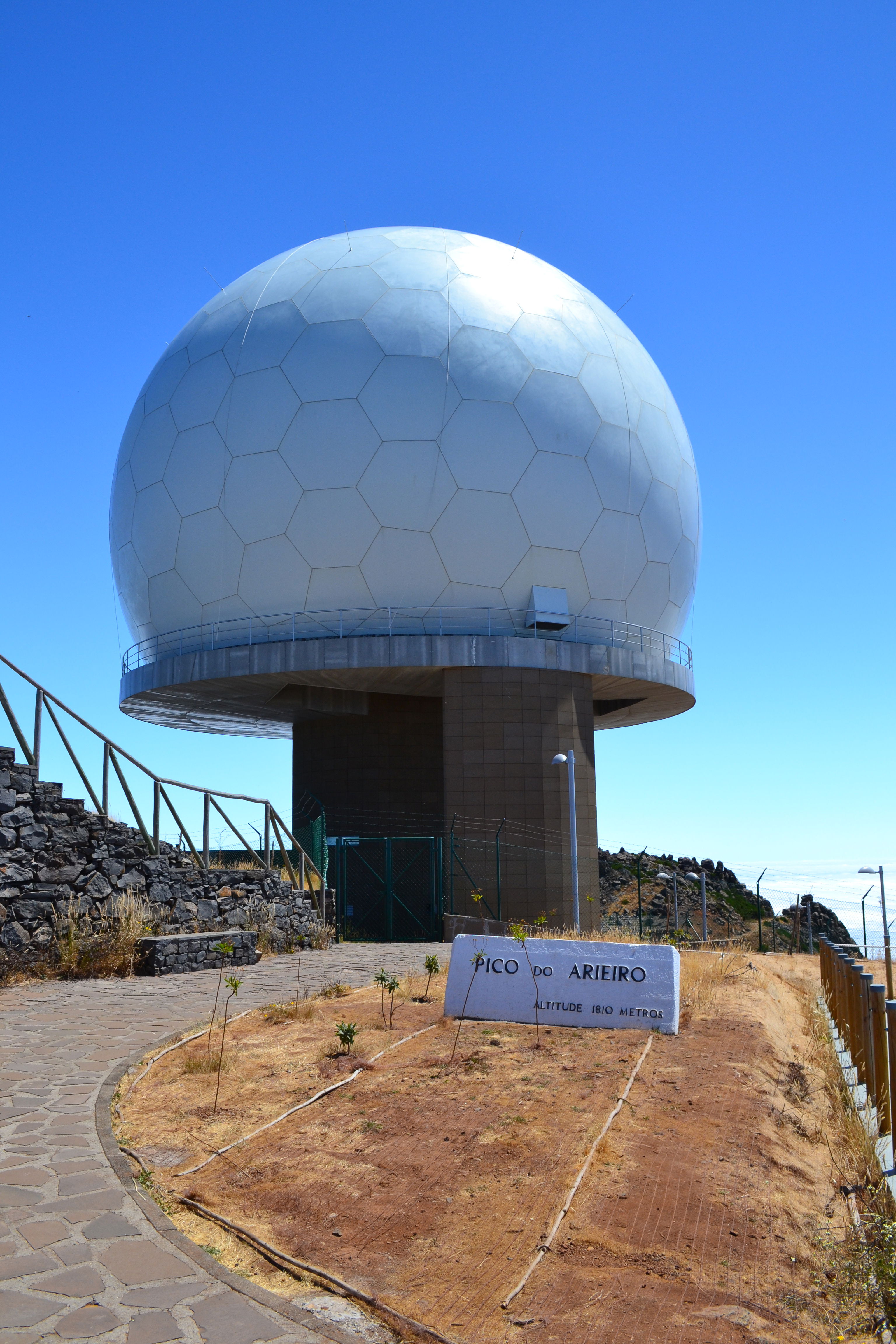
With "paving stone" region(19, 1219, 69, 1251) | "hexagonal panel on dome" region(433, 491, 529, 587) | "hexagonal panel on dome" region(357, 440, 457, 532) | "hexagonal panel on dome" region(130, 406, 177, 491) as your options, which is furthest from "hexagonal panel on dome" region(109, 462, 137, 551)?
"paving stone" region(19, 1219, 69, 1251)

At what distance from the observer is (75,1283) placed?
4043 mm

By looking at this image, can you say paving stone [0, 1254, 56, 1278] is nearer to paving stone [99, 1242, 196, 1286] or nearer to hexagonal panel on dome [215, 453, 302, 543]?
paving stone [99, 1242, 196, 1286]

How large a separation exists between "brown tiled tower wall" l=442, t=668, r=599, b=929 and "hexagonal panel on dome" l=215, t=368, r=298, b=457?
20.3ft

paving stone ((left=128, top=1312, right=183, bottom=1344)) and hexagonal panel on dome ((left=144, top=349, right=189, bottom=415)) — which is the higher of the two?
hexagonal panel on dome ((left=144, top=349, right=189, bottom=415))

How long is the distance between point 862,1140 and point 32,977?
9930mm

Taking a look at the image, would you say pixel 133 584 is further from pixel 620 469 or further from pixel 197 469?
pixel 620 469

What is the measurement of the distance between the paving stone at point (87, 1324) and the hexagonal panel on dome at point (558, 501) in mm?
18480

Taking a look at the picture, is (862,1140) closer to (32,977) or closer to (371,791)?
(32,977)

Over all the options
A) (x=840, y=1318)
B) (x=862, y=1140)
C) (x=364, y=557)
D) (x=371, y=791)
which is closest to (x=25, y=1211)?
(x=840, y=1318)

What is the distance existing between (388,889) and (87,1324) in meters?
16.9

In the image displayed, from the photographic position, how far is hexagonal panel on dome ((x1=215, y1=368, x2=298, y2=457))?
21.4 meters

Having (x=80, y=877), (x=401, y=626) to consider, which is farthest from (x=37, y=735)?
(x=401, y=626)

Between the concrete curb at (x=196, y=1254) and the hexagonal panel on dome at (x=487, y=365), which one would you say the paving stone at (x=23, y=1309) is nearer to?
the concrete curb at (x=196, y=1254)

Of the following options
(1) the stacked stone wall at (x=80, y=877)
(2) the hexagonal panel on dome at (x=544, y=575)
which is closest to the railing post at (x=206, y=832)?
(1) the stacked stone wall at (x=80, y=877)
